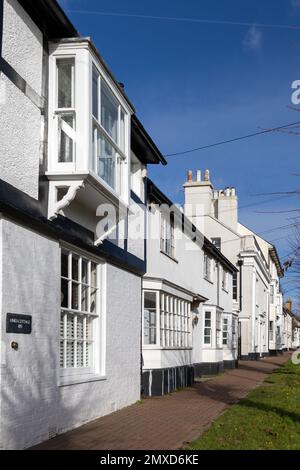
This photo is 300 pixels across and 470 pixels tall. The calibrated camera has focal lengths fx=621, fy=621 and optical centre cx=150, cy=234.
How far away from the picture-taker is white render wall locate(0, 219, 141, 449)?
8070mm

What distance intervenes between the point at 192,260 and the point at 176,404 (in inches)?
373

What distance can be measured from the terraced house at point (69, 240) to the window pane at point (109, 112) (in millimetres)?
27

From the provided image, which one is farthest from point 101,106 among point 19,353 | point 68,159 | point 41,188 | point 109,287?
point 19,353

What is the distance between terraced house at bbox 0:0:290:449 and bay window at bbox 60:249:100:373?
27 millimetres

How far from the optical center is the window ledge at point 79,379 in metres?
10.0

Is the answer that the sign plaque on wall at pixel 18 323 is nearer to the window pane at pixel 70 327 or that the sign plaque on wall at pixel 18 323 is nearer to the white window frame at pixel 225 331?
the window pane at pixel 70 327

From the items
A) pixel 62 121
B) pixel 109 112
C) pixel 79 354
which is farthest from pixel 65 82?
pixel 79 354

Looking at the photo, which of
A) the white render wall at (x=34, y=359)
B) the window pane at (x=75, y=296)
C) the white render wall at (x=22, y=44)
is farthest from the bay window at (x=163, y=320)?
the white render wall at (x=22, y=44)

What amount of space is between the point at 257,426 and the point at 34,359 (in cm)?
449

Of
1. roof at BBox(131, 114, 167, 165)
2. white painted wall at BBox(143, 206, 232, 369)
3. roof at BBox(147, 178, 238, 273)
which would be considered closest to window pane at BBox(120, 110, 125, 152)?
roof at BBox(131, 114, 167, 165)

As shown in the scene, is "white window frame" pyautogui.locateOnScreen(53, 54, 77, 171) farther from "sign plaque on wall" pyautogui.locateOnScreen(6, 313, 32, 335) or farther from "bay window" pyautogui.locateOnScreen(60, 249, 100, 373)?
"sign plaque on wall" pyautogui.locateOnScreen(6, 313, 32, 335)

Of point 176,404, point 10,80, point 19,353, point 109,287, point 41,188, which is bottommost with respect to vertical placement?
point 176,404

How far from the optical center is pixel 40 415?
9.05m
